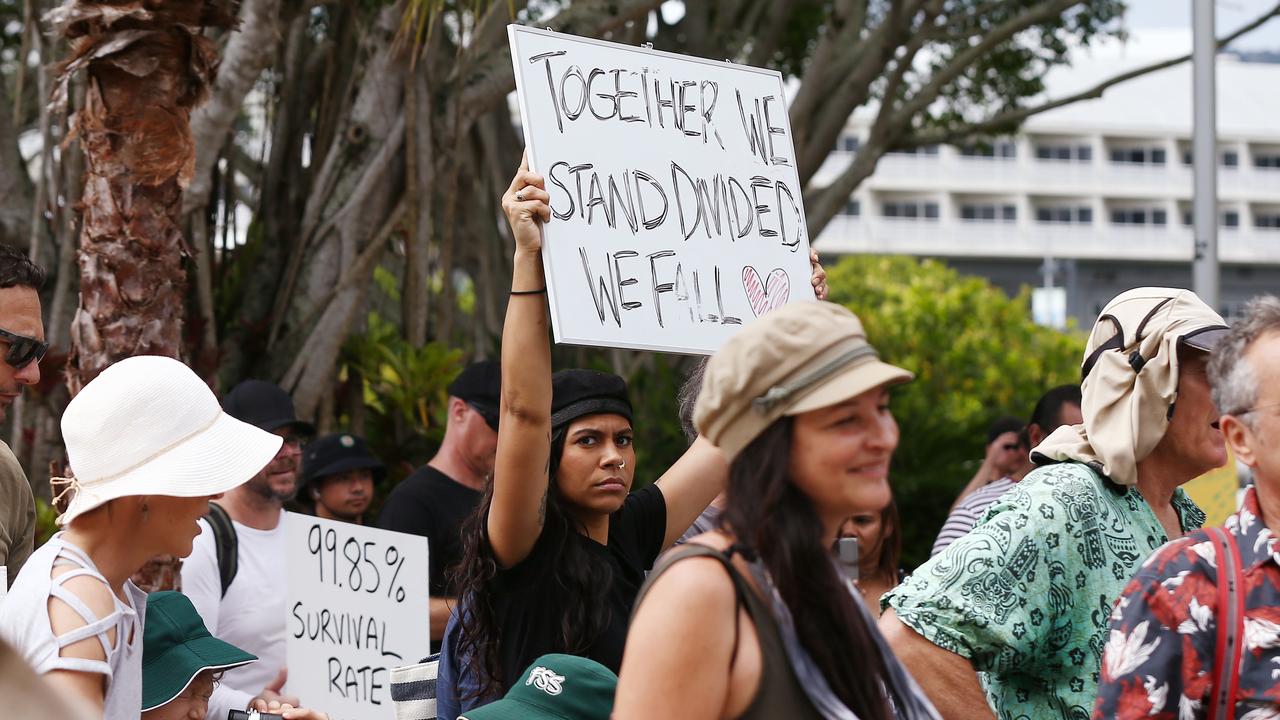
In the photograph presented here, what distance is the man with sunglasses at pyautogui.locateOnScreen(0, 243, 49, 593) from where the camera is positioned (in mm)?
3184

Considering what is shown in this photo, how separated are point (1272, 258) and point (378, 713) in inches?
2549

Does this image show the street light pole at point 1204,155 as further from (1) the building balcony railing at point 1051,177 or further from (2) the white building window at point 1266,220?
(2) the white building window at point 1266,220

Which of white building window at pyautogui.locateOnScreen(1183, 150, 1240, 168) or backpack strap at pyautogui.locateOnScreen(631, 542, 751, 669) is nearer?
backpack strap at pyautogui.locateOnScreen(631, 542, 751, 669)

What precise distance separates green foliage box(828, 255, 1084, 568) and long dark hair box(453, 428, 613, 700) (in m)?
8.19

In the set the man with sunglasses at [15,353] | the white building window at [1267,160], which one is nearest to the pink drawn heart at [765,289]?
the man with sunglasses at [15,353]

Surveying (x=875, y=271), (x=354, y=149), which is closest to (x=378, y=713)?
(x=354, y=149)

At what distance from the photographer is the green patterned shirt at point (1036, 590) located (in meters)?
2.53

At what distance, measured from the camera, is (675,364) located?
11.0m

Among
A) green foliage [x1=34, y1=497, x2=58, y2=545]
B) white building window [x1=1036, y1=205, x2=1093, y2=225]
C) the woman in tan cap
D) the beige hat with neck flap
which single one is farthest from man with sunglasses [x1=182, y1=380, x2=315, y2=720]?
white building window [x1=1036, y1=205, x2=1093, y2=225]

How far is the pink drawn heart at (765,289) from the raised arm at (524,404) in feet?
2.03

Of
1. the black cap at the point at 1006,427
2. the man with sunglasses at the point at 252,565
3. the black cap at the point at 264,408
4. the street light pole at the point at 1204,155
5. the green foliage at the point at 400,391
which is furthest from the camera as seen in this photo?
the street light pole at the point at 1204,155

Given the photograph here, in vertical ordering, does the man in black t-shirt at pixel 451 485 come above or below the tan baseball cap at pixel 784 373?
below

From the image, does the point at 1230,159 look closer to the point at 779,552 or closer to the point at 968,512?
the point at 968,512

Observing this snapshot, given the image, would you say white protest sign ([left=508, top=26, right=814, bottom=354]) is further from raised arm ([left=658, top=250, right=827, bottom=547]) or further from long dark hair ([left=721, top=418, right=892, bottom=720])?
long dark hair ([left=721, top=418, right=892, bottom=720])
